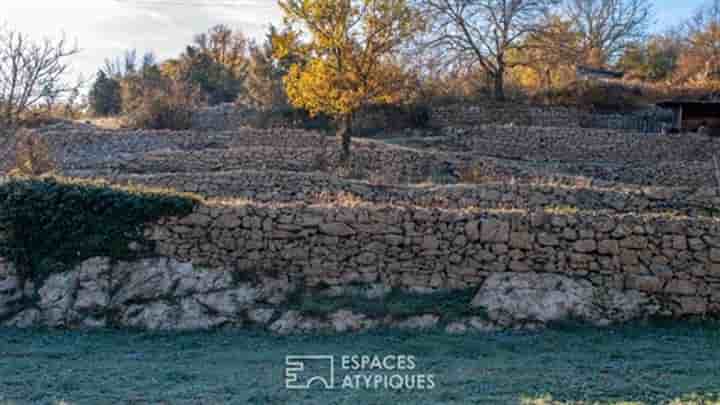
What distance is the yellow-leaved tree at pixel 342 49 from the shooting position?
1933 cm

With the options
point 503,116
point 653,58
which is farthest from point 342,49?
point 653,58

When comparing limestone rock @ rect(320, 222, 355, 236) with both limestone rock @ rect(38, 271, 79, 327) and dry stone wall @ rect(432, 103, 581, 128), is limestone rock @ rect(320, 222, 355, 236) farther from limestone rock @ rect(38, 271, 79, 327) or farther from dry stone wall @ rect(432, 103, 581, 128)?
dry stone wall @ rect(432, 103, 581, 128)

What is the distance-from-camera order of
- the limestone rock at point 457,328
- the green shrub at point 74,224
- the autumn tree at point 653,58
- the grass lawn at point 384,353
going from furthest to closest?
the autumn tree at point 653,58, the green shrub at point 74,224, the limestone rock at point 457,328, the grass lawn at point 384,353

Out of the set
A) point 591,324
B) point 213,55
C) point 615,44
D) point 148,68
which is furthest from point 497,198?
Result: point 615,44

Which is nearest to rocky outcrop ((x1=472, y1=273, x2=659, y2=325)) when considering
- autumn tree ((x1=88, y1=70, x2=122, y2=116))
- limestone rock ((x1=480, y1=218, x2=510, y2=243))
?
limestone rock ((x1=480, y1=218, x2=510, y2=243))

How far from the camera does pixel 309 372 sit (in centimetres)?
701

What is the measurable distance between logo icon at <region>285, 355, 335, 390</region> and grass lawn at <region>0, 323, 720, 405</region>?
0.40 feet

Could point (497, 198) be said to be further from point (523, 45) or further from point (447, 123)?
point (523, 45)

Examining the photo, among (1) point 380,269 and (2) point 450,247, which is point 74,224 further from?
(2) point 450,247

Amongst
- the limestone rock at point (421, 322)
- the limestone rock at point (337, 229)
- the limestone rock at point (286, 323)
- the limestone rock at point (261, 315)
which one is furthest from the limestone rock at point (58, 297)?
the limestone rock at point (421, 322)
